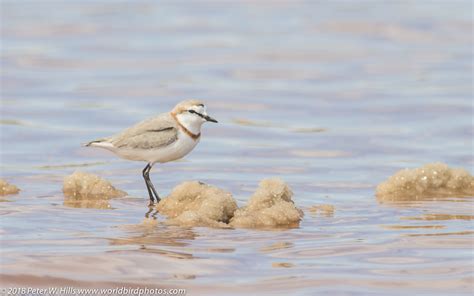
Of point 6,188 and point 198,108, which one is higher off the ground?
point 198,108

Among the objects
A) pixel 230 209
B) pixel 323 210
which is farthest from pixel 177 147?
pixel 323 210

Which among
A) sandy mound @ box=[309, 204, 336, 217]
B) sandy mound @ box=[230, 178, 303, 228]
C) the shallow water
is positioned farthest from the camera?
sandy mound @ box=[309, 204, 336, 217]

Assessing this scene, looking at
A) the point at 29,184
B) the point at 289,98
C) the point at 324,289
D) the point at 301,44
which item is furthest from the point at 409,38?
the point at 324,289

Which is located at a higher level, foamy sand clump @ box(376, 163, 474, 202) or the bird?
the bird

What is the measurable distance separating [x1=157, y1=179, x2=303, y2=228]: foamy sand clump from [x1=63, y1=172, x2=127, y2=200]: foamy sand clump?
1.01 meters

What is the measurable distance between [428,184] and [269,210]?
243 centimetres

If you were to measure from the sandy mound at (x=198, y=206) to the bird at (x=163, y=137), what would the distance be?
0.78m

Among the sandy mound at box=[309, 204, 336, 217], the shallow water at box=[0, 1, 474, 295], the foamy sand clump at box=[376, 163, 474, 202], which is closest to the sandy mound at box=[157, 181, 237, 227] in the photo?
the shallow water at box=[0, 1, 474, 295]

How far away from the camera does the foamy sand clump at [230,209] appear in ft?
32.7

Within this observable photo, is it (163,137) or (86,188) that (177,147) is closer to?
(163,137)

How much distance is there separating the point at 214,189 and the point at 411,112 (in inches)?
316

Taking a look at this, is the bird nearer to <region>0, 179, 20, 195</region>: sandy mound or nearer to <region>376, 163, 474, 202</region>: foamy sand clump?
<region>0, 179, 20, 195</region>: sandy mound

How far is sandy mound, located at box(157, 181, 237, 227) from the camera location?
998cm

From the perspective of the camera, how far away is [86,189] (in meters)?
11.4
